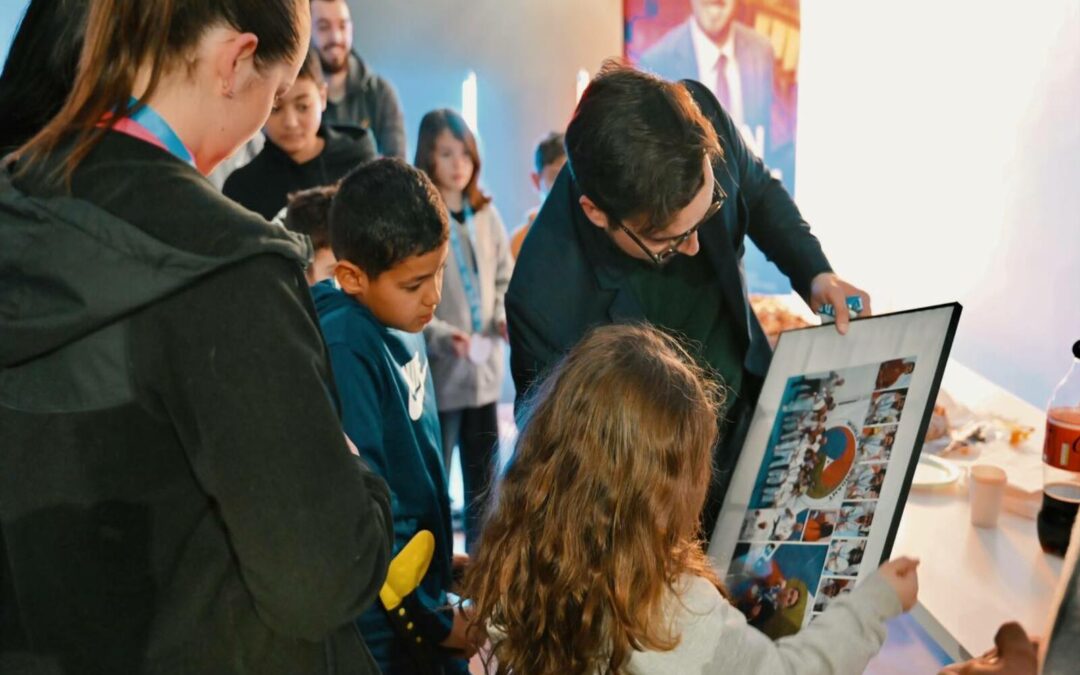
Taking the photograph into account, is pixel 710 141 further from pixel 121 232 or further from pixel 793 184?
pixel 793 184

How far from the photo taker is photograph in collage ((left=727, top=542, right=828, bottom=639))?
48.3 inches

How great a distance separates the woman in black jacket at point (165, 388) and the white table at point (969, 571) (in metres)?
0.81

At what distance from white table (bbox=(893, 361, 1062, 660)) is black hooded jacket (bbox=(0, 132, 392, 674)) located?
2.66ft

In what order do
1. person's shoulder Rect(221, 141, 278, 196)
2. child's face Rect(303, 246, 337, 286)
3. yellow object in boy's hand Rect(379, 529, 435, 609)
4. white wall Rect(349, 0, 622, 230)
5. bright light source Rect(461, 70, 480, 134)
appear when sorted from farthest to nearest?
bright light source Rect(461, 70, 480, 134), white wall Rect(349, 0, 622, 230), person's shoulder Rect(221, 141, 278, 196), child's face Rect(303, 246, 337, 286), yellow object in boy's hand Rect(379, 529, 435, 609)

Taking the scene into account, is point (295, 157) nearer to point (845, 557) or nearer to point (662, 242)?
point (662, 242)

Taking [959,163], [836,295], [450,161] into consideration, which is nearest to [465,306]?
[450,161]

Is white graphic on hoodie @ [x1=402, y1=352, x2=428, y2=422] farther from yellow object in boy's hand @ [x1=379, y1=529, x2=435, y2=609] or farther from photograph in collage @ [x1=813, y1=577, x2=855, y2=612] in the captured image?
photograph in collage @ [x1=813, y1=577, x2=855, y2=612]

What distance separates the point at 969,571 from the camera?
4.58 ft

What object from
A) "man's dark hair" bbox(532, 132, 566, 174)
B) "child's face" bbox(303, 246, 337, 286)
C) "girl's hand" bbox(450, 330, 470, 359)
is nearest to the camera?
"child's face" bbox(303, 246, 337, 286)

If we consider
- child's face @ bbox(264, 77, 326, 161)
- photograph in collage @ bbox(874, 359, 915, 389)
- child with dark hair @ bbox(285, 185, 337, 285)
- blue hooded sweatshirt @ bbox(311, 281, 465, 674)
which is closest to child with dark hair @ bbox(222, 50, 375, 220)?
child's face @ bbox(264, 77, 326, 161)

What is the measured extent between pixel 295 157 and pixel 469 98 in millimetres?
1762

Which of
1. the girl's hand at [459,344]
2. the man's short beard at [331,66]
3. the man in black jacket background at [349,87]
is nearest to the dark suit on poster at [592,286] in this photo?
the girl's hand at [459,344]

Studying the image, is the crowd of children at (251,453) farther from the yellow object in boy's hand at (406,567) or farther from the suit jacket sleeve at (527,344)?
the suit jacket sleeve at (527,344)

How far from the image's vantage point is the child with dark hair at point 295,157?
2.79m
